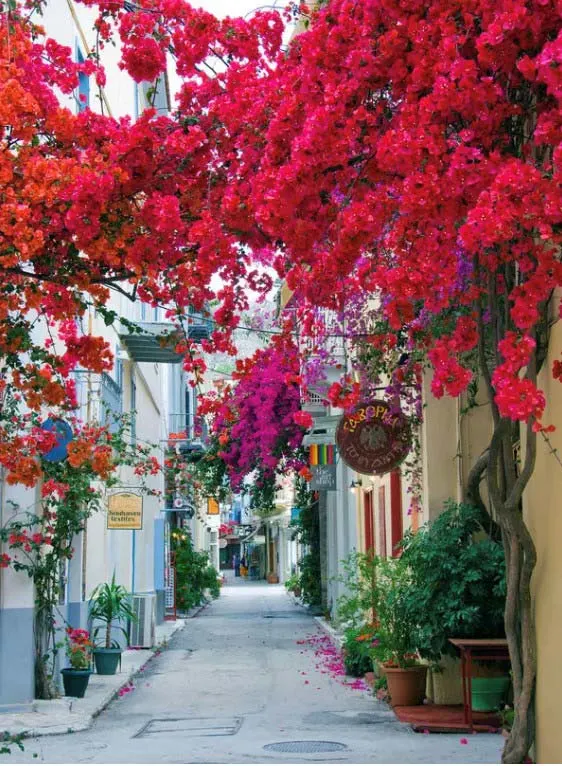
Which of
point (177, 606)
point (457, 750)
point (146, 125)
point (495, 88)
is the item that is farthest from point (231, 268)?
point (177, 606)

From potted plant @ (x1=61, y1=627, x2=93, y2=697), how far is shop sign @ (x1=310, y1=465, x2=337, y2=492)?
323 inches

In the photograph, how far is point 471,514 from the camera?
12.4 m

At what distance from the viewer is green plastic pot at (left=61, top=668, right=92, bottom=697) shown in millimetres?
14211

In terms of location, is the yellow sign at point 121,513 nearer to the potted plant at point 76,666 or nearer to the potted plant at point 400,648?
the potted plant at point 76,666

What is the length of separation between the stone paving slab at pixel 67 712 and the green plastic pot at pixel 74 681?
0.13 m

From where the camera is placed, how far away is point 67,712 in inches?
513

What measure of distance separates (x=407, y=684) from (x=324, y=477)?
31.1ft

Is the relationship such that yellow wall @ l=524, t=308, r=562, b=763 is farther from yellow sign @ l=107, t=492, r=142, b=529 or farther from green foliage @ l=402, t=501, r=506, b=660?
yellow sign @ l=107, t=492, r=142, b=529

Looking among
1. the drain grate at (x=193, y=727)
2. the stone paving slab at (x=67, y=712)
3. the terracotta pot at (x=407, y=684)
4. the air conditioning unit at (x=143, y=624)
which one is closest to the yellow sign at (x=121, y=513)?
the stone paving slab at (x=67, y=712)

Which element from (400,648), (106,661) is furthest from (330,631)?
(400,648)

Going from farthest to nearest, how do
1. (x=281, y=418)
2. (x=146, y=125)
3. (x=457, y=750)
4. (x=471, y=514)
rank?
(x=281, y=418)
(x=471, y=514)
(x=457, y=750)
(x=146, y=125)

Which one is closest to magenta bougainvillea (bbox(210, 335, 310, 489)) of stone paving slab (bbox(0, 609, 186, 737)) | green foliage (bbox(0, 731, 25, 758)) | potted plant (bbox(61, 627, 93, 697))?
stone paving slab (bbox(0, 609, 186, 737))

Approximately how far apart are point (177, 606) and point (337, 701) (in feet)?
67.4

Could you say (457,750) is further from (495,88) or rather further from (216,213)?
(495,88)
